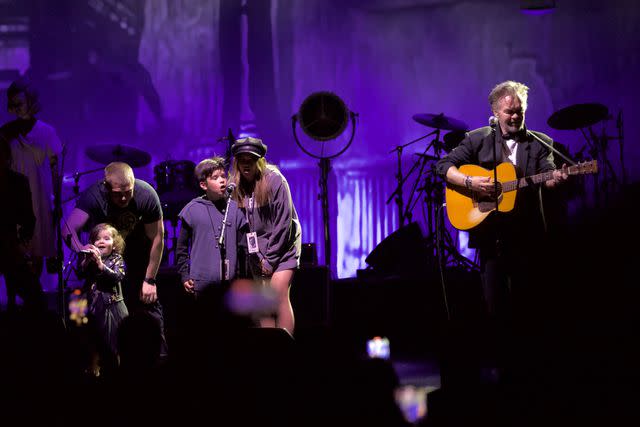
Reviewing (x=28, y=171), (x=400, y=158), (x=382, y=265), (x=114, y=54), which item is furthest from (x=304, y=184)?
(x=28, y=171)

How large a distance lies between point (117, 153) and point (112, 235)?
3.85 meters

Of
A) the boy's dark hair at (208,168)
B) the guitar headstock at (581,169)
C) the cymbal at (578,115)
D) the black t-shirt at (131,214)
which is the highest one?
the cymbal at (578,115)

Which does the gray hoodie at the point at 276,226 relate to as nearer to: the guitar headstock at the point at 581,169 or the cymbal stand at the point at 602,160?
the guitar headstock at the point at 581,169

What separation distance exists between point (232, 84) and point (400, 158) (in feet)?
9.92

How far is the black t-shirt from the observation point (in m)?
5.41

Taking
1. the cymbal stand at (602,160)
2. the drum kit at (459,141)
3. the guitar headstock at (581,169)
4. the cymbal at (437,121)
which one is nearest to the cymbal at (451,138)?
the drum kit at (459,141)

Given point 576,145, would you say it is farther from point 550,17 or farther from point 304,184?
point 304,184

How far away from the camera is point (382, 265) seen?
27.4 feet

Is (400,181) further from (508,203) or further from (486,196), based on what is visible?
(508,203)

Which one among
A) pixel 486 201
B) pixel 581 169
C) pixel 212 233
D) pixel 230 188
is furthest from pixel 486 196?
pixel 212 233

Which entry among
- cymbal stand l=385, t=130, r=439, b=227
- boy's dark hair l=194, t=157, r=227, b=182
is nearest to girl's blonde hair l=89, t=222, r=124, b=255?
boy's dark hair l=194, t=157, r=227, b=182

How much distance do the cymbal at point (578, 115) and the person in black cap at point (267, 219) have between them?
15.2 ft

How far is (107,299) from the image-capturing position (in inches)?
211

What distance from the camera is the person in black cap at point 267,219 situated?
4.84 m
